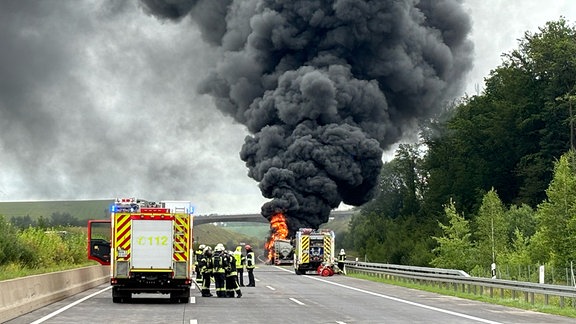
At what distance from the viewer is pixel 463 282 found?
30.6m

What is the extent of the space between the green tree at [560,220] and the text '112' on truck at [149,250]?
20.4m

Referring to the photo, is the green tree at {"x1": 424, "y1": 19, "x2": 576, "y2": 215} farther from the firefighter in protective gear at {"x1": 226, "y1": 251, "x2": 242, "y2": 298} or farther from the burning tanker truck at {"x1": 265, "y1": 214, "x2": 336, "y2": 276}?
the firefighter in protective gear at {"x1": 226, "y1": 251, "x2": 242, "y2": 298}

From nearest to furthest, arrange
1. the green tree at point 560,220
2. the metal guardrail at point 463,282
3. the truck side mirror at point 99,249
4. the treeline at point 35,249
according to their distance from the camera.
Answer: the metal guardrail at point 463,282
the treeline at point 35,249
the truck side mirror at point 99,249
the green tree at point 560,220

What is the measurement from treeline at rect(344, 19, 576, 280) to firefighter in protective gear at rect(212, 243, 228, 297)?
2284 centimetres

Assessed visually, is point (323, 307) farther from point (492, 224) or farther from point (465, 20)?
point (465, 20)

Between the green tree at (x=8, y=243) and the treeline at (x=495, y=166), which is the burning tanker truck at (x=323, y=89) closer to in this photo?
the treeline at (x=495, y=166)

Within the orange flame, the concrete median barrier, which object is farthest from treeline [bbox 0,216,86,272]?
the orange flame

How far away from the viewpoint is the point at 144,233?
932 inches

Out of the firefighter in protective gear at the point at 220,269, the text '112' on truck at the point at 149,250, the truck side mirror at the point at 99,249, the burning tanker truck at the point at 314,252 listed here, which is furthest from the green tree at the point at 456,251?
the text '112' on truck at the point at 149,250

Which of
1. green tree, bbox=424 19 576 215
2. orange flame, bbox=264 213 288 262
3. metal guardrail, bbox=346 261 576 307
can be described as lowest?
metal guardrail, bbox=346 261 576 307

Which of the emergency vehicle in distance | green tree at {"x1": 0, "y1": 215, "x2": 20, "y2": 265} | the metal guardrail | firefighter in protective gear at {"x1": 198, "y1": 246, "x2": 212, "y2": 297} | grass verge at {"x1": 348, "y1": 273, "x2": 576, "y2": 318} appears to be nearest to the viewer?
grass verge at {"x1": 348, "y1": 273, "x2": 576, "y2": 318}

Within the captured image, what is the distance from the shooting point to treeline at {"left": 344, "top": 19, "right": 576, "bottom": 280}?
5291 cm

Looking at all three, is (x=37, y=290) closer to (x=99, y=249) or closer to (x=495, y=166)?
(x=99, y=249)

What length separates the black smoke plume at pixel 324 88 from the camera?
67250mm
